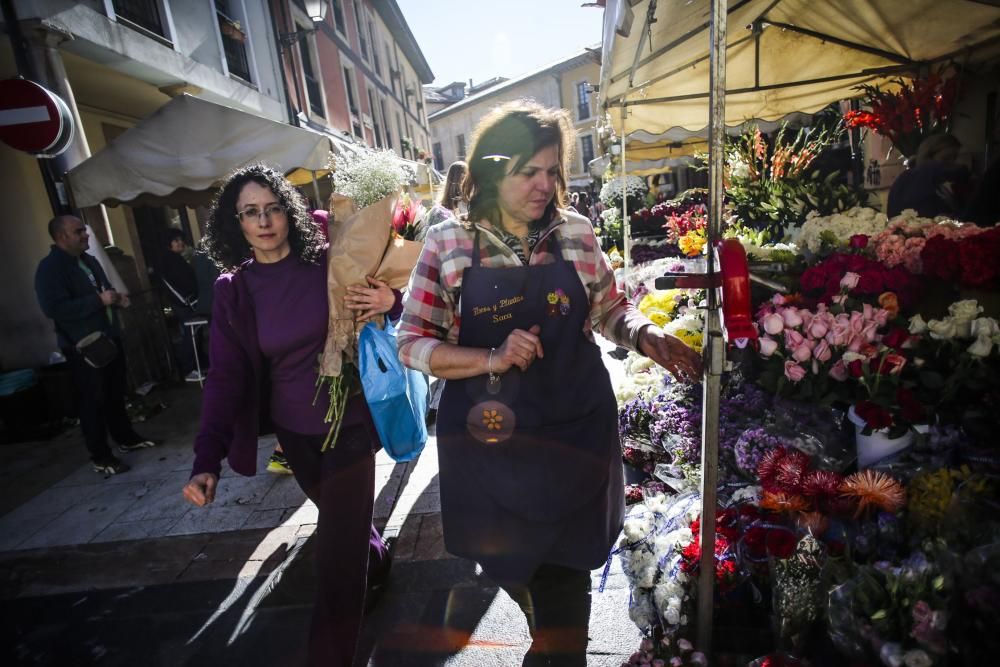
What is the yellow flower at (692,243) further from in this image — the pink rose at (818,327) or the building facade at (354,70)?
the building facade at (354,70)

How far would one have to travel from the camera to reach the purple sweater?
2055 millimetres

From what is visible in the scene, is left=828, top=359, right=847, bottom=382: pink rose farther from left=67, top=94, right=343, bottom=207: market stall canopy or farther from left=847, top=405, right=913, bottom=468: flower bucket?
left=67, top=94, right=343, bottom=207: market stall canopy

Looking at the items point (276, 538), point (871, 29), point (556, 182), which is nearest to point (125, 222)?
point (276, 538)

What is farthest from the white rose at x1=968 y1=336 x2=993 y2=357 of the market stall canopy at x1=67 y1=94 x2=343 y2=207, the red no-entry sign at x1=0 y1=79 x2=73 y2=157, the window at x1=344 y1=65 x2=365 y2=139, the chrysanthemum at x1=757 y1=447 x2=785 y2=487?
the window at x1=344 y1=65 x2=365 y2=139

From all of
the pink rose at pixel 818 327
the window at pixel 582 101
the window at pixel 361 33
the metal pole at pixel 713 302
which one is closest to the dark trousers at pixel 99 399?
the metal pole at pixel 713 302

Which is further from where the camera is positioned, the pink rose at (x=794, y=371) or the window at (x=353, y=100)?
the window at (x=353, y=100)

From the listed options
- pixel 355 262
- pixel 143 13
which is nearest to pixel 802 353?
pixel 355 262

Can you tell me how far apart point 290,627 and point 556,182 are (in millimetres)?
2221

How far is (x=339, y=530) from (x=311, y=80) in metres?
14.3

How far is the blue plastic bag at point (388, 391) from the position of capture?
83.9 inches

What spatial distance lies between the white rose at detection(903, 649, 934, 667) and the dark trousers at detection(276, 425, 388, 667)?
5.43 ft

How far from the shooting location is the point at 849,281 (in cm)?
216

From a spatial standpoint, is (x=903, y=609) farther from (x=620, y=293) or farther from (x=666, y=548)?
(x=620, y=293)

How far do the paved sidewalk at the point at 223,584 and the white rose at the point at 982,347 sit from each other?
158 cm
